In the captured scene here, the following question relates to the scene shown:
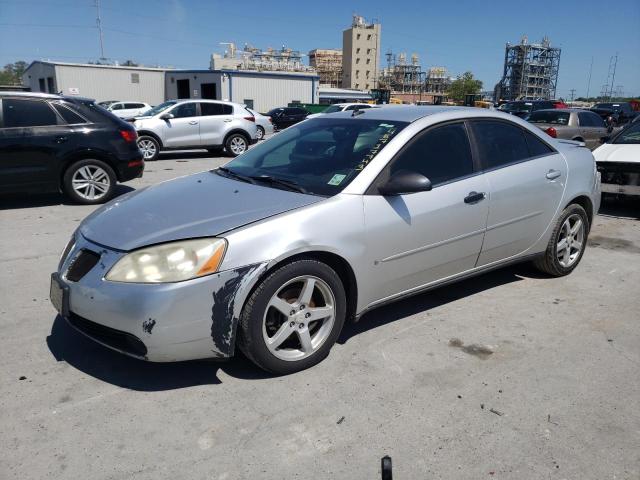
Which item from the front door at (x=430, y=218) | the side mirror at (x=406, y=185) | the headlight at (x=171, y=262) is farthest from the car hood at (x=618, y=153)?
the headlight at (x=171, y=262)

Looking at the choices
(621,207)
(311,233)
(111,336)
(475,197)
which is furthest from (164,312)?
(621,207)

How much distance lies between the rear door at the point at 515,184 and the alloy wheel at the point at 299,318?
1.50m

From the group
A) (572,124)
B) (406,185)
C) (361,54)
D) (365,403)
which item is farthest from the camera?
(361,54)

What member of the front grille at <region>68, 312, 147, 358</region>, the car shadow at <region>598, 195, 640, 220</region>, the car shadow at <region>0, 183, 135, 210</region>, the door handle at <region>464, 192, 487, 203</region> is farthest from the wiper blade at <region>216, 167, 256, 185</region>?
the car shadow at <region>598, 195, 640, 220</region>

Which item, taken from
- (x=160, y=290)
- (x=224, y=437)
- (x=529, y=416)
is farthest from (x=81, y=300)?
(x=529, y=416)

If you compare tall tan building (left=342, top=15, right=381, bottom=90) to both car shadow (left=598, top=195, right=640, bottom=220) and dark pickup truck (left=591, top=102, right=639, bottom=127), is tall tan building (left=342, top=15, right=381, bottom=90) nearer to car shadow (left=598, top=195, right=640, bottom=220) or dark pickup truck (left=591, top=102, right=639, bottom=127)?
dark pickup truck (left=591, top=102, right=639, bottom=127)

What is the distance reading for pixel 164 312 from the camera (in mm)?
2654

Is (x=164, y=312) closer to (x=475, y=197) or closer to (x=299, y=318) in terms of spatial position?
(x=299, y=318)

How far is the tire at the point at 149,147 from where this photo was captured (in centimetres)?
1351

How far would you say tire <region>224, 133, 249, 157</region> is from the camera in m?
14.5

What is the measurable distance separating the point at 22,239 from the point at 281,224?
4399 millimetres

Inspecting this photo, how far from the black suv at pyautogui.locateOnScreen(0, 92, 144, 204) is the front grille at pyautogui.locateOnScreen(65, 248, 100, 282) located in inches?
196

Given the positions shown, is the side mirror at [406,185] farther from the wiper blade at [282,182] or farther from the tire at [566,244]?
the tire at [566,244]

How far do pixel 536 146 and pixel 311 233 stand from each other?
8.24ft
